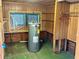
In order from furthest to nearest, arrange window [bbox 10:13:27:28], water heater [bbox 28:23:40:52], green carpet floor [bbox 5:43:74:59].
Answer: window [bbox 10:13:27:28] → water heater [bbox 28:23:40:52] → green carpet floor [bbox 5:43:74:59]

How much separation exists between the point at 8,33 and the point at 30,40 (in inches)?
62.4

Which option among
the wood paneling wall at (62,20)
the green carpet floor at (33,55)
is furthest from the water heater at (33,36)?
the wood paneling wall at (62,20)

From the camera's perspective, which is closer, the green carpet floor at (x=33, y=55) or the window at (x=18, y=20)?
the green carpet floor at (x=33, y=55)

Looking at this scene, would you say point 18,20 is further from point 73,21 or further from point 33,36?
point 73,21

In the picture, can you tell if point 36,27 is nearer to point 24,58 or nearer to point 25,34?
point 24,58

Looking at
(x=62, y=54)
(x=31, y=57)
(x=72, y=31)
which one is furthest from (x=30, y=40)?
(x=72, y=31)

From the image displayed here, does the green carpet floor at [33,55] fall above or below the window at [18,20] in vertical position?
below

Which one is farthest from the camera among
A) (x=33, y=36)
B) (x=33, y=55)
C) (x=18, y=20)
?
(x=18, y=20)

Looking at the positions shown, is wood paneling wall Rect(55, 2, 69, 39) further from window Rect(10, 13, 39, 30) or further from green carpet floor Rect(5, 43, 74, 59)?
window Rect(10, 13, 39, 30)

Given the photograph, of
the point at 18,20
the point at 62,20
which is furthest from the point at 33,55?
the point at 18,20

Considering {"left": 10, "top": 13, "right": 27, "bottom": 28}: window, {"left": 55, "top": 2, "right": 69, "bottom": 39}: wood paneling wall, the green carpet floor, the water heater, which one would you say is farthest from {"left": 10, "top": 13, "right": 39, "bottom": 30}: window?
{"left": 55, "top": 2, "right": 69, "bottom": 39}: wood paneling wall

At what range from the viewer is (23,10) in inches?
211

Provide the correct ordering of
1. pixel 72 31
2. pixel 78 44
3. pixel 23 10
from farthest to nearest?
pixel 23 10 < pixel 72 31 < pixel 78 44

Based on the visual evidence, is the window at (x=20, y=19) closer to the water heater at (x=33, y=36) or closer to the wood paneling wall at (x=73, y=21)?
the water heater at (x=33, y=36)
